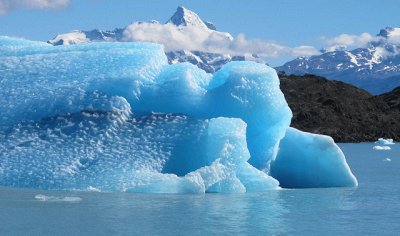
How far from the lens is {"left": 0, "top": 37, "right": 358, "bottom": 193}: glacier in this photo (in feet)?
50.9

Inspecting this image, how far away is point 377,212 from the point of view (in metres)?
14.8

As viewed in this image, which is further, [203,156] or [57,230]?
[203,156]

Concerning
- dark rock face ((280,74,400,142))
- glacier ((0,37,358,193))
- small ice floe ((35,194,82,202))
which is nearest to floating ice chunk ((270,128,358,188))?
glacier ((0,37,358,193))

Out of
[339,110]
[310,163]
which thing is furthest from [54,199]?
[339,110]

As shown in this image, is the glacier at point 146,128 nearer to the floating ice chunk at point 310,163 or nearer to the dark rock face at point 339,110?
the floating ice chunk at point 310,163

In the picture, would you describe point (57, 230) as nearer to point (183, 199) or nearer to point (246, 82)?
point (183, 199)

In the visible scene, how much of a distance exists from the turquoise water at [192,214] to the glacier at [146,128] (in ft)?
1.33

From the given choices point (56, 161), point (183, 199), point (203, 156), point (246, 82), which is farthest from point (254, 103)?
point (56, 161)

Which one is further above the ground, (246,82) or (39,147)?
(246,82)

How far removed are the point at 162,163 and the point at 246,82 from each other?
2822 millimetres

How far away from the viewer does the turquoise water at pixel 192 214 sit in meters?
11.8

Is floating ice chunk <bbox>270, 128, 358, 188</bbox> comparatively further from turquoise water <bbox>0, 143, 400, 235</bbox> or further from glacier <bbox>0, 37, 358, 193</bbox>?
turquoise water <bbox>0, 143, 400, 235</bbox>

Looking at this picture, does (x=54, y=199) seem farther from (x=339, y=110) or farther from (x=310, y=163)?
(x=339, y=110)

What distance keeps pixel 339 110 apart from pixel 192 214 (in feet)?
326
